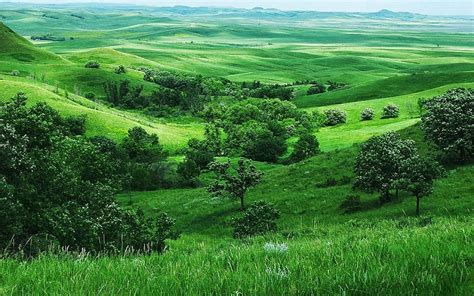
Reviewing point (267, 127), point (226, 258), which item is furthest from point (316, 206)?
point (267, 127)

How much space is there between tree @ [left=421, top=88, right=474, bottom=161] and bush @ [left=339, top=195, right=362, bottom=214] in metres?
15.9

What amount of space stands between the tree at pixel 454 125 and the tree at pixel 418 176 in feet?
48.7

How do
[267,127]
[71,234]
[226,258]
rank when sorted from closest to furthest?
[226,258]
[71,234]
[267,127]

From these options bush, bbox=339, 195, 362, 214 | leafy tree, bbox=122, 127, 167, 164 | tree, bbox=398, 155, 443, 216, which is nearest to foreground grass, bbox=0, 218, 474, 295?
tree, bbox=398, 155, 443, 216

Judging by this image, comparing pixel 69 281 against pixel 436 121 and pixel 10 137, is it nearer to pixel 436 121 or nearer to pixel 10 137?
pixel 10 137

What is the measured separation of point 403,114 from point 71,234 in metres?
164

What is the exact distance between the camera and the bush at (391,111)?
569 feet

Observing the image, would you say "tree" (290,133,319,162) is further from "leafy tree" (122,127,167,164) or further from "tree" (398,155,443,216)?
"tree" (398,155,443,216)

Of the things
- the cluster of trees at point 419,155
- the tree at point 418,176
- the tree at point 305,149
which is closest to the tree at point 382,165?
the cluster of trees at point 419,155

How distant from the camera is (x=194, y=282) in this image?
6.18m

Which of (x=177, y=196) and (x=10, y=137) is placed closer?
(x=10, y=137)

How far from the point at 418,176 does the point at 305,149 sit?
6865 cm

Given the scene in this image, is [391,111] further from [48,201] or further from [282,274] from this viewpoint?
[282,274]

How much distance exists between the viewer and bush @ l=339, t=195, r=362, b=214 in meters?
58.8
